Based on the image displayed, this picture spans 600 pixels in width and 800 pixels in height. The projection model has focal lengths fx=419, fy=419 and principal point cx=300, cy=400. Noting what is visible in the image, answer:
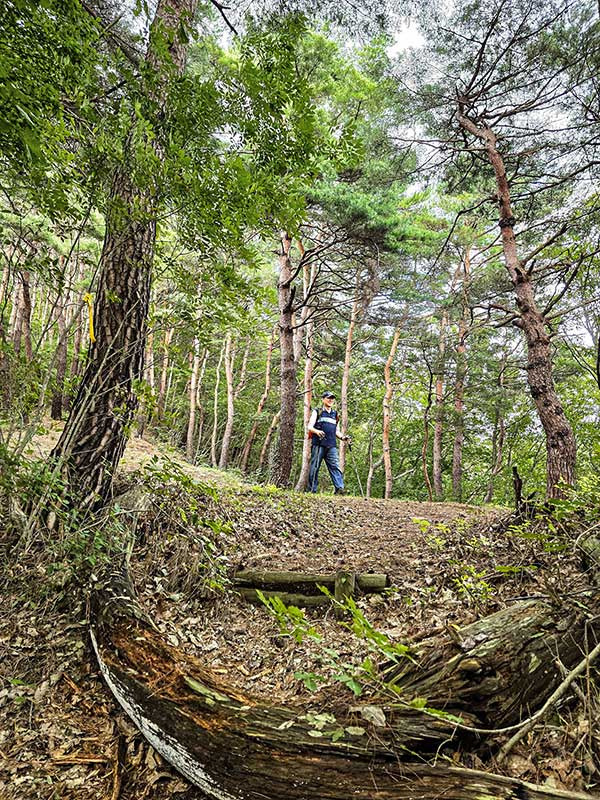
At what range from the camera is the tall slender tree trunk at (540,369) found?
4.71m

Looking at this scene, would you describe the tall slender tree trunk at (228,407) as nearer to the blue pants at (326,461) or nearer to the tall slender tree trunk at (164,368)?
the tall slender tree trunk at (164,368)

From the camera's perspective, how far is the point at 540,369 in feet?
16.5

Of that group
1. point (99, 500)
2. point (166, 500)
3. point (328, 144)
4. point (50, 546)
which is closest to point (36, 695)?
point (50, 546)

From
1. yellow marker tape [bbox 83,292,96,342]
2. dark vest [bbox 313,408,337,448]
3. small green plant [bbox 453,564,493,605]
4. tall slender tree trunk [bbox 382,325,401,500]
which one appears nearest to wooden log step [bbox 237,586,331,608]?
small green plant [bbox 453,564,493,605]

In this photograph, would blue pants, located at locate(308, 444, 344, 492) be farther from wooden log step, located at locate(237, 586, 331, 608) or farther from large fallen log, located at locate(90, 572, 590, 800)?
large fallen log, located at locate(90, 572, 590, 800)

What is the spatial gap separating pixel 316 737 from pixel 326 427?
6.74 meters

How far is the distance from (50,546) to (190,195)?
2.59 meters

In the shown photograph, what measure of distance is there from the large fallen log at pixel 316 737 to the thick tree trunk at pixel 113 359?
1474 millimetres

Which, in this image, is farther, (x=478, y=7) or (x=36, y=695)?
(x=478, y=7)

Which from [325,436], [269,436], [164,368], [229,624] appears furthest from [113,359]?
[269,436]

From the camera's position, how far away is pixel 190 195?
2955 mm

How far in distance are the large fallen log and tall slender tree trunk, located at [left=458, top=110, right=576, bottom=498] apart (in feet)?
10.1

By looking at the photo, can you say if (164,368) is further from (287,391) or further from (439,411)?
(439,411)

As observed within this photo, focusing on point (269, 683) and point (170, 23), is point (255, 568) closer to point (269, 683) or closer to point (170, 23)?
point (269, 683)
